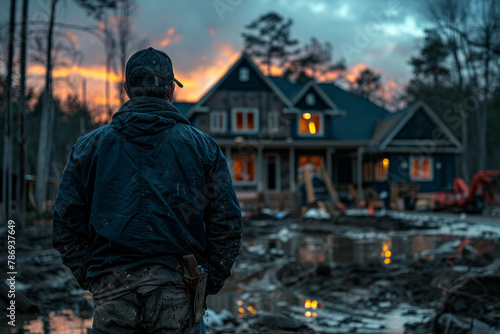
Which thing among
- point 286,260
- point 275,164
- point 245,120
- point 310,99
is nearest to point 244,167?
point 275,164

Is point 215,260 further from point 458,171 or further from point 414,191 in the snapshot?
point 458,171

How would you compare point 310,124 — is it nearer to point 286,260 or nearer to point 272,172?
point 272,172

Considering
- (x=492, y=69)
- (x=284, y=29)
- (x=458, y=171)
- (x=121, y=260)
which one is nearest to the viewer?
(x=121, y=260)

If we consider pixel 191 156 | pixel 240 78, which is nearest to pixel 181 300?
pixel 191 156

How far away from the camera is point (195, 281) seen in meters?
2.25

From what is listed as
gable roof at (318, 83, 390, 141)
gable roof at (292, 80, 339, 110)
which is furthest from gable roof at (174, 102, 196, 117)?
gable roof at (318, 83, 390, 141)

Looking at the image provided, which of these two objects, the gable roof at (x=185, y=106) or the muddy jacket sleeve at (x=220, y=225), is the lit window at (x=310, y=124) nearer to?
the gable roof at (x=185, y=106)

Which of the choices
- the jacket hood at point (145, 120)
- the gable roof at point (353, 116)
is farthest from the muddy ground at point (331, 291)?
the gable roof at point (353, 116)

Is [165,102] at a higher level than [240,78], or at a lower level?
lower

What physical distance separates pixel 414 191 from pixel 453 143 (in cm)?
640

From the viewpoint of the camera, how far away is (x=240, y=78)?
29672 millimetres

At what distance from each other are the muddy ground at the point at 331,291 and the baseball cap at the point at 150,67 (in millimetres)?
3693

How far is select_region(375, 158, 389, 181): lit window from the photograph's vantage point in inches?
1201

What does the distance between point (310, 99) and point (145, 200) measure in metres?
29.3
